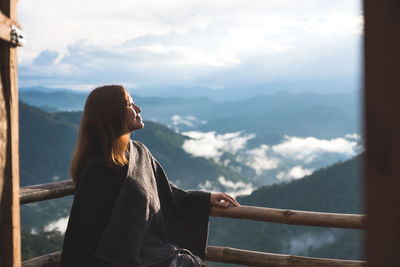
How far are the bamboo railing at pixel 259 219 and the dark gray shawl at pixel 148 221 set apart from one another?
6.1 inches

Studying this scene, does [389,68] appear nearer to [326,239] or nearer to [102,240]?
[102,240]

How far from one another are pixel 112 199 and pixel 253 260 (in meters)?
1.04

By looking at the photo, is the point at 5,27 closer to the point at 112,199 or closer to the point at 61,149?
the point at 112,199

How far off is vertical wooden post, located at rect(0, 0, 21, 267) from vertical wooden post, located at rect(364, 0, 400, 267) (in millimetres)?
1129

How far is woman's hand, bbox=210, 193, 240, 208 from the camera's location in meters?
2.64

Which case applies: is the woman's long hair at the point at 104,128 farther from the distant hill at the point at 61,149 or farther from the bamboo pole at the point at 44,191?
the distant hill at the point at 61,149

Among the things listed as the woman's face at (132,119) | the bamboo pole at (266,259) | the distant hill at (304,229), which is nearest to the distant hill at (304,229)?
the distant hill at (304,229)

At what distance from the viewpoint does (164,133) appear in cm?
9975

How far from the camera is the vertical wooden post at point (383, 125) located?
70cm

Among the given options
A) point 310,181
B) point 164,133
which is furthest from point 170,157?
point 310,181

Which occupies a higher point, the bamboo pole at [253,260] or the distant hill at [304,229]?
the bamboo pole at [253,260]

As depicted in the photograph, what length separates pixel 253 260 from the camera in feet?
8.86

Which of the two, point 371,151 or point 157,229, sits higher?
point 371,151

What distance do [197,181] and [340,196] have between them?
2026 inches
